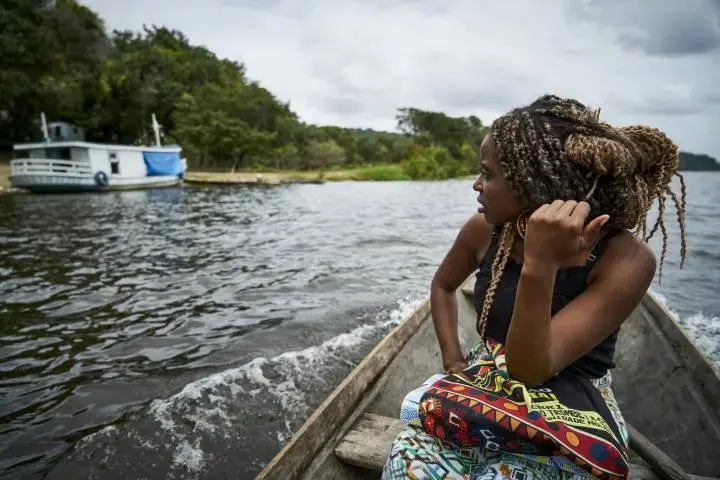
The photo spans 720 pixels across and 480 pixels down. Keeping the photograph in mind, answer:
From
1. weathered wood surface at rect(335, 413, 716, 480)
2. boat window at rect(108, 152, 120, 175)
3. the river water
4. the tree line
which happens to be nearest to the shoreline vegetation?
the tree line

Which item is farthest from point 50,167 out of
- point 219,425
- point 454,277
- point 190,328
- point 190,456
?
point 454,277

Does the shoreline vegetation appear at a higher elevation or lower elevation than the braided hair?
higher

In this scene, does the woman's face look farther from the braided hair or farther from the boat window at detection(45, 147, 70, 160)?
the boat window at detection(45, 147, 70, 160)

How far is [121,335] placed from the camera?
4824 mm

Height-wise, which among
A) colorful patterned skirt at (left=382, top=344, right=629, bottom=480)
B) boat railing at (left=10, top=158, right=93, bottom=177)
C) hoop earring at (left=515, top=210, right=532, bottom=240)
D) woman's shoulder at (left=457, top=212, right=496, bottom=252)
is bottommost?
colorful patterned skirt at (left=382, top=344, right=629, bottom=480)

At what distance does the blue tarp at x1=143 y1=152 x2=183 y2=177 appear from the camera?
2535 centimetres

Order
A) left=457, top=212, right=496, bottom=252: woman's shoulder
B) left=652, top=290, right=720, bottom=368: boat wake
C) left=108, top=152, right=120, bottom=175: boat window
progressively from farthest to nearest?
left=108, top=152, right=120, bottom=175: boat window
left=652, top=290, right=720, bottom=368: boat wake
left=457, top=212, right=496, bottom=252: woman's shoulder

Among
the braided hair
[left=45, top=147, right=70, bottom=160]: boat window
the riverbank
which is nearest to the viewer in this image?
the braided hair

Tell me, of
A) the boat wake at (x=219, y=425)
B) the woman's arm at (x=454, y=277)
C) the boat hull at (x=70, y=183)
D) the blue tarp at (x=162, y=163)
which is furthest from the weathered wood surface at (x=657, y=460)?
the blue tarp at (x=162, y=163)

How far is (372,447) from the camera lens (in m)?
2.05

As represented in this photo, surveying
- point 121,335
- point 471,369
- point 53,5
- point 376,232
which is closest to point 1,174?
point 53,5

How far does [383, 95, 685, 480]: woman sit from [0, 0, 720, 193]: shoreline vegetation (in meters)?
27.8

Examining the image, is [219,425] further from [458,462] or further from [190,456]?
[458,462]

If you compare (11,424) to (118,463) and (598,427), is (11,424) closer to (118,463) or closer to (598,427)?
(118,463)
